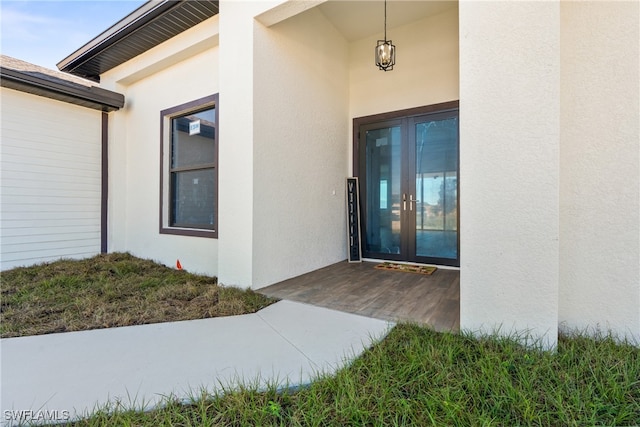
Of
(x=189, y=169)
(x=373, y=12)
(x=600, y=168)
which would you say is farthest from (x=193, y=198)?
(x=600, y=168)

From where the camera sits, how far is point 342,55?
505cm

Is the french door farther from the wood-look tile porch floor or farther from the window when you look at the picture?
the window

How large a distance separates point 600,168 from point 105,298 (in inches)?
176

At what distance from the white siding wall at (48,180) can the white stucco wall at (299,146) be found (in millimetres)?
3795

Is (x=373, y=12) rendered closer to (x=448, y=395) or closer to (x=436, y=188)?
(x=436, y=188)

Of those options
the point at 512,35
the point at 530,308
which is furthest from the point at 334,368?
the point at 512,35

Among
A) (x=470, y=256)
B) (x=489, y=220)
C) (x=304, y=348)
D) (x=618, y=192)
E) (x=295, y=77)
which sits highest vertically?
(x=295, y=77)

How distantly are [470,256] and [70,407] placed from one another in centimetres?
249

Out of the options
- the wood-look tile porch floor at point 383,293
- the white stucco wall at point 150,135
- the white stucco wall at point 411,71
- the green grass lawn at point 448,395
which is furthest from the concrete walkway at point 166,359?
the white stucco wall at point 411,71

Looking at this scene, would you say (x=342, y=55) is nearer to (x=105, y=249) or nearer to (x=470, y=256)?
(x=470, y=256)

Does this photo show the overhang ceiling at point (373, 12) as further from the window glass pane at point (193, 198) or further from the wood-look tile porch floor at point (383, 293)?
the wood-look tile porch floor at point (383, 293)

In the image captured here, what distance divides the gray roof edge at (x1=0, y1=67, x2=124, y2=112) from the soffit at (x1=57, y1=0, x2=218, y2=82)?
64 centimetres

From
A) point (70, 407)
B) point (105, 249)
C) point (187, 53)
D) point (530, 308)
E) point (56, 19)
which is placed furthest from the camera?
point (105, 249)

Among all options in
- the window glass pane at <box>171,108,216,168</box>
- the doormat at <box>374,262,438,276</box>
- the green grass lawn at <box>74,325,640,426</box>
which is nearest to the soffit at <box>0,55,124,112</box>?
the window glass pane at <box>171,108,216,168</box>
